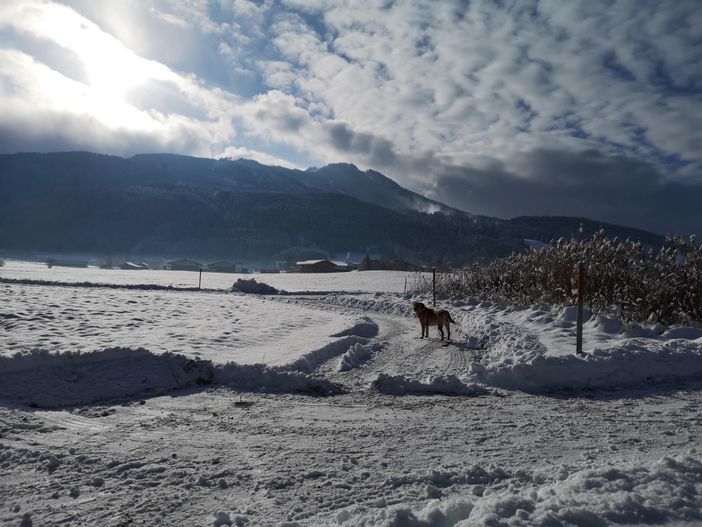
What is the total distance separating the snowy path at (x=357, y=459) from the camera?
2.98 m

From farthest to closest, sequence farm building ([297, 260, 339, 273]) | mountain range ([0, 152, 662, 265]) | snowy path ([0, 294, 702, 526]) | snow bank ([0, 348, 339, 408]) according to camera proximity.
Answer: mountain range ([0, 152, 662, 265]) < farm building ([297, 260, 339, 273]) < snow bank ([0, 348, 339, 408]) < snowy path ([0, 294, 702, 526])

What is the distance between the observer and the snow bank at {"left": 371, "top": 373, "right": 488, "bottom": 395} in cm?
658

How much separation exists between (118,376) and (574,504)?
6553 mm

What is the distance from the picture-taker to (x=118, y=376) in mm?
6945

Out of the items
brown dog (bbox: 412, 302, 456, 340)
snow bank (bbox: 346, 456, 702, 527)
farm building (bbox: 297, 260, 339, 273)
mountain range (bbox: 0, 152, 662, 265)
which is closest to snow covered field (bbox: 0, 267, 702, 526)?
snow bank (bbox: 346, 456, 702, 527)

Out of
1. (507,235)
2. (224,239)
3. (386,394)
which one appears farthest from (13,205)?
(386,394)

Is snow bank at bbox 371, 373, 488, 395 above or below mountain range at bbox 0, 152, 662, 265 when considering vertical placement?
below

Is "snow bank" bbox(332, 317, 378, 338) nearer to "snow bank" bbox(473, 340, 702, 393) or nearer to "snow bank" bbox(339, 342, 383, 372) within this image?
"snow bank" bbox(339, 342, 383, 372)

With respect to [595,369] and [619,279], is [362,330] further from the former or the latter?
[619,279]

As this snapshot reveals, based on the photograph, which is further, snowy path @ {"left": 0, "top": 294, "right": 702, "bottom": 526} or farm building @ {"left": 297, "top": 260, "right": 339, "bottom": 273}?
farm building @ {"left": 297, "top": 260, "right": 339, "bottom": 273}

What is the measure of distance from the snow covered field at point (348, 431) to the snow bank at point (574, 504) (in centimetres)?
1

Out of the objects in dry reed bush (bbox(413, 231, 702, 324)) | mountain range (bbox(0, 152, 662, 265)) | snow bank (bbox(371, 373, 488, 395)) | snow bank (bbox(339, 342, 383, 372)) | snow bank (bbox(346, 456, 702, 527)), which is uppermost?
mountain range (bbox(0, 152, 662, 265))

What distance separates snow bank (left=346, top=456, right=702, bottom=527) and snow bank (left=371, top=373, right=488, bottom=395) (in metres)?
3.28

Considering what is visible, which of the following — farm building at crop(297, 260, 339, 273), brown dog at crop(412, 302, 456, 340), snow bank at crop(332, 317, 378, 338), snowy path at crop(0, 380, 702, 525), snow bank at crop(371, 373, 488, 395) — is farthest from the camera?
farm building at crop(297, 260, 339, 273)
